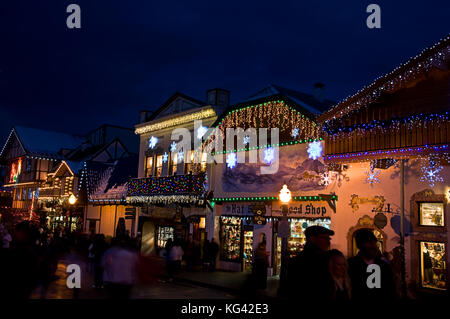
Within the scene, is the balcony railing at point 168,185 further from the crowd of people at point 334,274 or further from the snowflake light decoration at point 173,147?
the crowd of people at point 334,274

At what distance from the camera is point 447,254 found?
42.0ft

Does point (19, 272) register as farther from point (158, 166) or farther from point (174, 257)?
point (158, 166)

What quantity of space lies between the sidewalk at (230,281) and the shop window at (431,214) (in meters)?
5.40

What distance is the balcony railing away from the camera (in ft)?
71.4

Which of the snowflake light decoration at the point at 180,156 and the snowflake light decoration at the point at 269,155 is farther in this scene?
the snowflake light decoration at the point at 180,156

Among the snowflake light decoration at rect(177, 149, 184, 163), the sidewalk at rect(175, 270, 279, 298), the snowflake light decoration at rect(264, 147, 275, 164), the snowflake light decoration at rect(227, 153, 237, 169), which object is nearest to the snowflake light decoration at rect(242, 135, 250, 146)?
the snowflake light decoration at rect(227, 153, 237, 169)

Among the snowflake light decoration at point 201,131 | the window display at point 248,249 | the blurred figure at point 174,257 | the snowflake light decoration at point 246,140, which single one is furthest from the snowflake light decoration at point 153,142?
the blurred figure at point 174,257

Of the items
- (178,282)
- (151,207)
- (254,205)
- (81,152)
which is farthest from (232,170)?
(81,152)

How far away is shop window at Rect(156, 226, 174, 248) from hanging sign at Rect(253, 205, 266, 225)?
8000mm

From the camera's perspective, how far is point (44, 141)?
44.9 m

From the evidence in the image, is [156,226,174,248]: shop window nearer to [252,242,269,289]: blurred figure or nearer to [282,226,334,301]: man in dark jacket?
[252,242,269,289]: blurred figure

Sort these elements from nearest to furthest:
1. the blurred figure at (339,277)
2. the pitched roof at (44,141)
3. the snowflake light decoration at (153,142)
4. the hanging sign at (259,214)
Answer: the blurred figure at (339,277) < the hanging sign at (259,214) < the snowflake light decoration at (153,142) < the pitched roof at (44,141)

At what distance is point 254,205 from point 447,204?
8.22 metres

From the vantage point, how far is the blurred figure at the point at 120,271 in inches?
321
